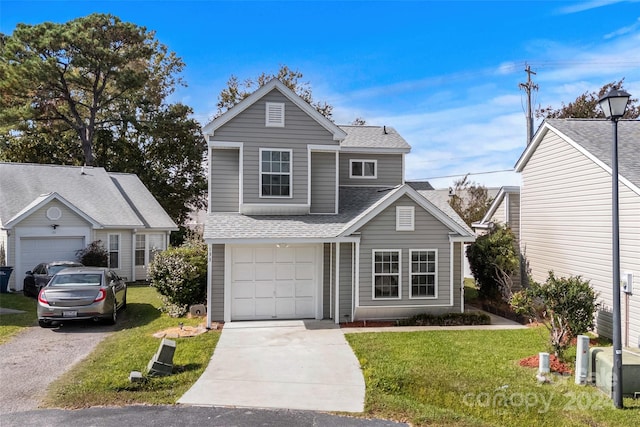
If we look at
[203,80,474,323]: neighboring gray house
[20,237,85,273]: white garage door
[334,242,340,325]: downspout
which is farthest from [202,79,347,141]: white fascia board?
[20,237,85,273]: white garage door

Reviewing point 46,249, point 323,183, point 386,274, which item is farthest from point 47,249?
point 386,274

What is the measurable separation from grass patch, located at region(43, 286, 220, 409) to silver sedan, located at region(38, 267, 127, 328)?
86cm

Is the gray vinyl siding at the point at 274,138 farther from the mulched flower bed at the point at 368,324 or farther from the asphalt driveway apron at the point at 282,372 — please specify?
the asphalt driveway apron at the point at 282,372

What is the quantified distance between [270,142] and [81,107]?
28.3 m

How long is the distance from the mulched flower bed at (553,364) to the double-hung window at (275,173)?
28.1 ft

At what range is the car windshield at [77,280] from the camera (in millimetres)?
12930

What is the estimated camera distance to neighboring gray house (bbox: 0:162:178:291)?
19734 mm

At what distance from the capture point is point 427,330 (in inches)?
496

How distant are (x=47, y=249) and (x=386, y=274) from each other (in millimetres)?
16012

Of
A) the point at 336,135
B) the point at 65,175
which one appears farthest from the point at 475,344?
the point at 65,175

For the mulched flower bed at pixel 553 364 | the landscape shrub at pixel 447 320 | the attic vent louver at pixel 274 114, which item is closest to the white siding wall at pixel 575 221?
the mulched flower bed at pixel 553 364

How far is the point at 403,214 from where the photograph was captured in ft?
44.1

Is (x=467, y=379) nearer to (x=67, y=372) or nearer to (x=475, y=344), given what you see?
(x=475, y=344)

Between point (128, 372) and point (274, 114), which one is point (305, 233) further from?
point (128, 372)
